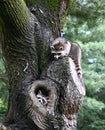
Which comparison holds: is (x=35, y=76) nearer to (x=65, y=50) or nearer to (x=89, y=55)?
(x=65, y=50)

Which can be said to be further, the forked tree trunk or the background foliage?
the background foliage

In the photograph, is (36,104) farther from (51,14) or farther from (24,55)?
(51,14)

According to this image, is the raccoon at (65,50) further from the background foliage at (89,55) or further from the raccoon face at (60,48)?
the background foliage at (89,55)

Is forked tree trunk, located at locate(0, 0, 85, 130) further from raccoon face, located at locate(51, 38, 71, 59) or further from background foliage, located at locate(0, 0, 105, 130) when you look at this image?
background foliage, located at locate(0, 0, 105, 130)

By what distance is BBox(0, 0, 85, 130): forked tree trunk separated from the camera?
186 cm

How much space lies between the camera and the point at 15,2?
1.94m

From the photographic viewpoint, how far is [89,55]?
5945 millimetres

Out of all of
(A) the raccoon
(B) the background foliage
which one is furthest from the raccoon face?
(B) the background foliage

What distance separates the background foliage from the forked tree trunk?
200cm

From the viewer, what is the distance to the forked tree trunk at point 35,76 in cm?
186

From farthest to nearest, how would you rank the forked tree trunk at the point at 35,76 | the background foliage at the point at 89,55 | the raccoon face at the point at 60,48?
the background foliage at the point at 89,55, the raccoon face at the point at 60,48, the forked tree trunk at the point at 35,76

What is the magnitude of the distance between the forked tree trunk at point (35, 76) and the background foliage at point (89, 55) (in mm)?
2003

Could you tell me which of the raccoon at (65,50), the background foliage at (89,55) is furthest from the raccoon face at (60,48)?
the background foliage at (89,55)

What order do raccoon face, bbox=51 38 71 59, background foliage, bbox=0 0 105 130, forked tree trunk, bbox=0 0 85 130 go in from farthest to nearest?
1. background foliage, bbox=0 0 105 130
2. raccoon face, bbox=51 38 71 59
3. forked tree trunk, bbox=0 0 85 130
